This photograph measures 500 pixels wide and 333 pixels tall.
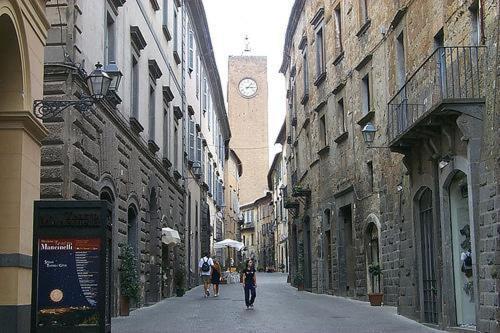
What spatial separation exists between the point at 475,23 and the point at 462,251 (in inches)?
163

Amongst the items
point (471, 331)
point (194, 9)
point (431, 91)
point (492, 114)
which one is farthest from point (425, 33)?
point (194, 9)

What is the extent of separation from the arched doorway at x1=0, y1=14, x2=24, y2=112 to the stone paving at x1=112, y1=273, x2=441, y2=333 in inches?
219

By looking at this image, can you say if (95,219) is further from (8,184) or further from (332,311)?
(332,311)

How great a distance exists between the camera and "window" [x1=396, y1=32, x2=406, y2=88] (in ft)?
58.7

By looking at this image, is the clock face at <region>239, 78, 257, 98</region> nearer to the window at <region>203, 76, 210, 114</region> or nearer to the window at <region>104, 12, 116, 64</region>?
the window at <region>203, 76, 210, 114</region>

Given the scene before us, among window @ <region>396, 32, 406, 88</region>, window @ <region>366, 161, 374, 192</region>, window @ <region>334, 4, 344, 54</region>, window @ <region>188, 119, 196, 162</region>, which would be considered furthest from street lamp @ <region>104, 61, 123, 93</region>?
window @ <region>188, 119, 196, 162</region>

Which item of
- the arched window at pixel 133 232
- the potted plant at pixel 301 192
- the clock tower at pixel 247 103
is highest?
the clock tower at pixel 247 103

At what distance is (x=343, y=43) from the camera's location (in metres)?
24.7

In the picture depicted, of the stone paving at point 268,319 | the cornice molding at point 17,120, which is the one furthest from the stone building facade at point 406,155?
the cornice molding at point 17,120

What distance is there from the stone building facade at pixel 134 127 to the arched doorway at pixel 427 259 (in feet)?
22.4

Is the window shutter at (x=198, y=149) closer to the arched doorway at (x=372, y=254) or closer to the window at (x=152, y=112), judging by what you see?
the window at (x=152, y=112)

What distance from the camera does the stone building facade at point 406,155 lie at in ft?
39.0

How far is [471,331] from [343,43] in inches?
566

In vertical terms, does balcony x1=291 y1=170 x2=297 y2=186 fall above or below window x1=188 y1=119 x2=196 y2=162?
below
